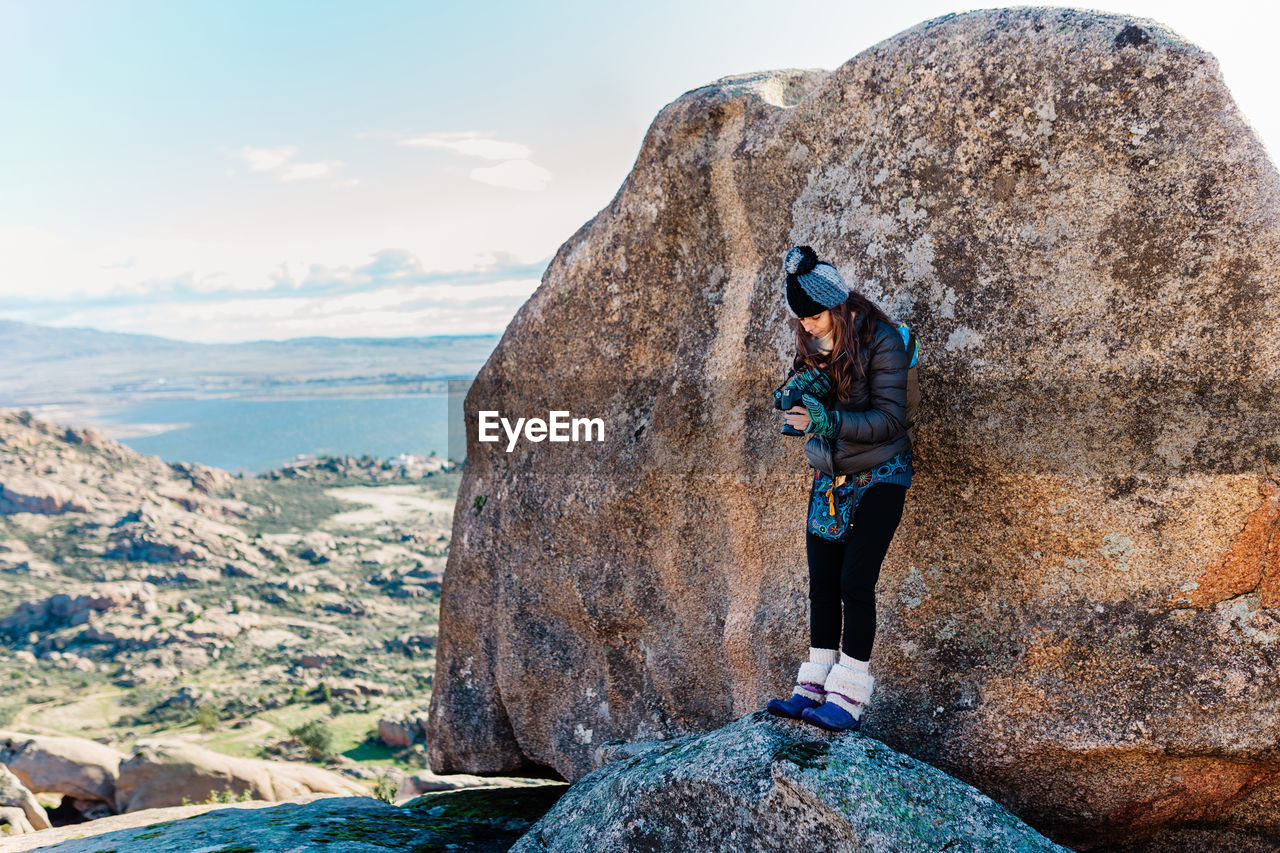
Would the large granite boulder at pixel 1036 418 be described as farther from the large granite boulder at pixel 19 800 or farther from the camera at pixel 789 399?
the large granite boulder at pixel 19 800

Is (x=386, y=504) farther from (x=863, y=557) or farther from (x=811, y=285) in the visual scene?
(x=811, y=285)

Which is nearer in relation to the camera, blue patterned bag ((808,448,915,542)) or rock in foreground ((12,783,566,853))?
blue patterned bag ((808,448,915,542))

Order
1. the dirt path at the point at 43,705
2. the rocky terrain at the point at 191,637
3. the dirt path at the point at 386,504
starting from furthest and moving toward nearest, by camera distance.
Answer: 1. the dirt path at the point at 386,504
2. the dirt path at the point at 43,705
3. the rocky terrain at the point at 191,637

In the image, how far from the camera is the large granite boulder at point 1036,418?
6477 mm

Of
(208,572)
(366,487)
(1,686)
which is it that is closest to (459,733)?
(1,686)

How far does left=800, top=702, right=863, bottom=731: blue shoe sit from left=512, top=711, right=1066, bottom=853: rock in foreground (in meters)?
0.07

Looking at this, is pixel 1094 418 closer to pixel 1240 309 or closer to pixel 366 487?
pixel 1240 309

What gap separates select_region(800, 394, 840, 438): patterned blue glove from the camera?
588 centimetres

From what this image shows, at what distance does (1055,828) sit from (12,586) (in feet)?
319

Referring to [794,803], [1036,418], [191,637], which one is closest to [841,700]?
[794,803]

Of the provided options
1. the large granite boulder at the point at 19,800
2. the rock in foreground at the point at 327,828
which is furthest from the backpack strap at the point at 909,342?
the large granite boulder at the point at 19,800

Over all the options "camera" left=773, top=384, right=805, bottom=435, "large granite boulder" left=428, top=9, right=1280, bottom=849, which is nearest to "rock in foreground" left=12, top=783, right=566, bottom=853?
"large granite boulder" left=428, top=9, right=1280, bottom=849

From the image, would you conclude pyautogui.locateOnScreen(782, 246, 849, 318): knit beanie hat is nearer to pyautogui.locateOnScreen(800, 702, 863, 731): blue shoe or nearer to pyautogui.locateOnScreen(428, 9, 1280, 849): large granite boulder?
pyautogui.locateOnScreen(428, 9, 1280, 849): large granite boulder

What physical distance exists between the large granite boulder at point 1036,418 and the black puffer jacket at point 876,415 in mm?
1331
